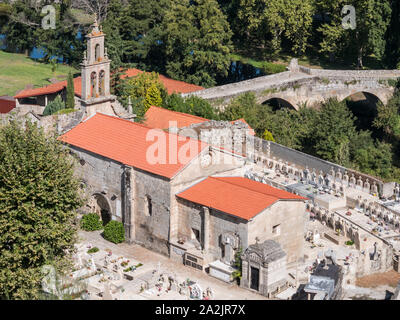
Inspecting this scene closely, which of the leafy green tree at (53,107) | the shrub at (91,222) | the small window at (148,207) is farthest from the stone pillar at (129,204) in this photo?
the leafy green tree at (53,107)

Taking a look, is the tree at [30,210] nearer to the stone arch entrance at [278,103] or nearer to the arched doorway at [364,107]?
the stone arch entrance at [278,103]

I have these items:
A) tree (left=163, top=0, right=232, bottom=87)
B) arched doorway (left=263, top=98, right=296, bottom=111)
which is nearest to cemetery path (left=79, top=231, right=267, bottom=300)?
tree (left=163, top=0, right=232, bottom=87)

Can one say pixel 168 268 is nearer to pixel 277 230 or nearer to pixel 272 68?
pixel 277 230

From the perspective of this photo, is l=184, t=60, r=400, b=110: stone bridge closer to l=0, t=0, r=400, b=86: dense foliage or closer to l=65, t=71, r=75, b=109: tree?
l=0, t=0, r=400, b=86: dense foliage


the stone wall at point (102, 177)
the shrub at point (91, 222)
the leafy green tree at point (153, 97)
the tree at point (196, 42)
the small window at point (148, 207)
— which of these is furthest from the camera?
the tree at point (196, 42)

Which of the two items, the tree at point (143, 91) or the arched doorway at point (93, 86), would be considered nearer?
the arched doorway at point (93, 86)
